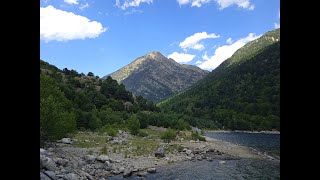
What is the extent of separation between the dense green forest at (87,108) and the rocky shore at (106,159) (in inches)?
111

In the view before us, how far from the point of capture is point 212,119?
153m

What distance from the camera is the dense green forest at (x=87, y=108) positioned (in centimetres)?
3397

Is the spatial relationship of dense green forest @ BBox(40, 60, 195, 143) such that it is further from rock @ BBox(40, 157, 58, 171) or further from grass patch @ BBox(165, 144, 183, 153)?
grass patch @ BBox(165, 144, 183, 153)

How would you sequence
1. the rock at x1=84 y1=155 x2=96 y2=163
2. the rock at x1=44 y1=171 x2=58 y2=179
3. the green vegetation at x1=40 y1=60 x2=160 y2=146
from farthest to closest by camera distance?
the rock at x1=84 y1=155 x2=96 y2=163 < the green vegetation at x1=40 y1=60 x2=160 y2=146 < the rock at x1=44 y1=171 x2=58 y2=179

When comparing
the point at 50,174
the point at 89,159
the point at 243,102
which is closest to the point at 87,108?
the point at 89,159

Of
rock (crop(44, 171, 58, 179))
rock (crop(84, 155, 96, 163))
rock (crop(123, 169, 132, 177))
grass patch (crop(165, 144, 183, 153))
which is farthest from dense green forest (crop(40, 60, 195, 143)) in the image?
grass patch (crop(165, 144, 183, 153))

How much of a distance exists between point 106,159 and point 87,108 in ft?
179

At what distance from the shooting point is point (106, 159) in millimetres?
37469

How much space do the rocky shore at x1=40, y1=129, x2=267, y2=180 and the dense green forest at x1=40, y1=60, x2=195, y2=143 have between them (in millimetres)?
2810

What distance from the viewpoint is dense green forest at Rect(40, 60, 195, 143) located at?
34.0m
